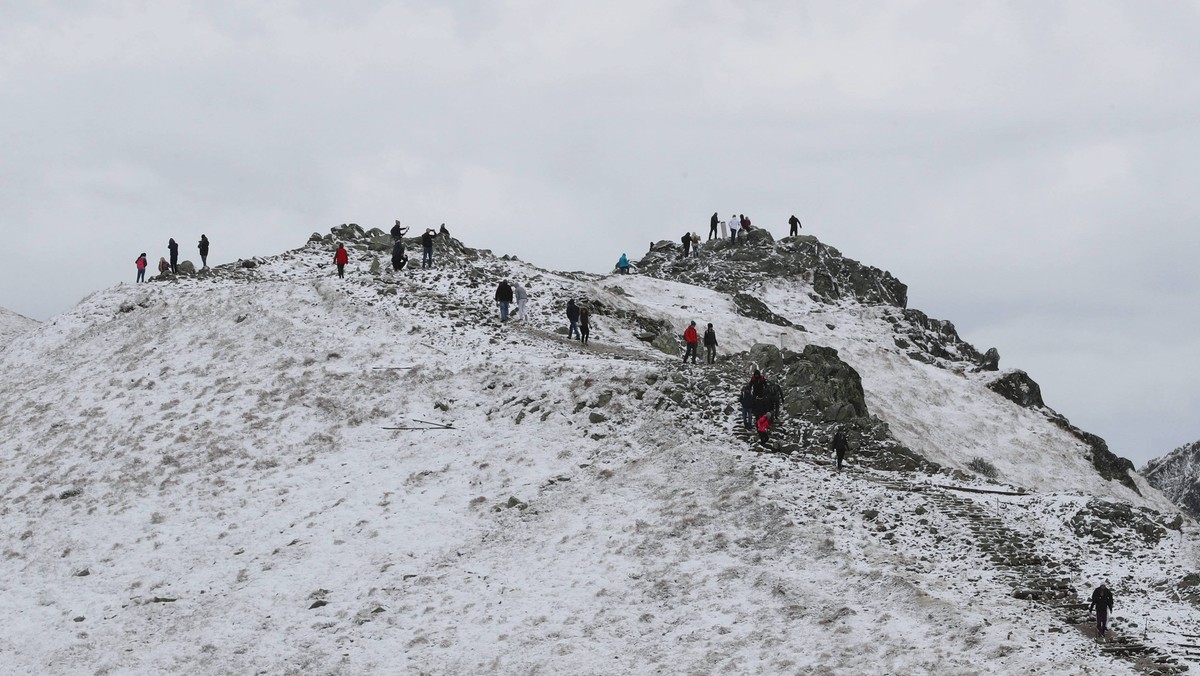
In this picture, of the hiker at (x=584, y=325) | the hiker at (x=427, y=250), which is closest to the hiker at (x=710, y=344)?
the hiker at (x=584, y=325)

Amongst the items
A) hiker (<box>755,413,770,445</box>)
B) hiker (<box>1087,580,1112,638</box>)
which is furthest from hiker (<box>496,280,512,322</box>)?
hiker (<box>1087,580,1112,638</box>)

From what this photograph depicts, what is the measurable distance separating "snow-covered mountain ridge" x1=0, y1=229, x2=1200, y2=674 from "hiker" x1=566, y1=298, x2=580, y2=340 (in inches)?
41.4

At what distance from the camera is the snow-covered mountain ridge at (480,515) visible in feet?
75.7

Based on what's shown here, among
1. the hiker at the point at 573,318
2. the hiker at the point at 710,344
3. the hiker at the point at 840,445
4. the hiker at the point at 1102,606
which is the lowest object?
the hiker at the point at 1102,606

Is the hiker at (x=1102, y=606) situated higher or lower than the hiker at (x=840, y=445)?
lower

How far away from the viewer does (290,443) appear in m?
33.7

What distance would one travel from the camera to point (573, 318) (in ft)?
136

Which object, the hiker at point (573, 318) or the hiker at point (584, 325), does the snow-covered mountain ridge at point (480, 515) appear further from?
the hiker at point (573, 318)

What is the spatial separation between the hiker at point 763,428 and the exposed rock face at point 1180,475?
2949cm

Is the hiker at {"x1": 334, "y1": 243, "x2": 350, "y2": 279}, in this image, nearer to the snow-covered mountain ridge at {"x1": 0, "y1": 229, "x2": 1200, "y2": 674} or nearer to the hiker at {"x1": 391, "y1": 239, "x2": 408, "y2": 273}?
the snow-covered mountain ridge at {"x1": 0, "y1": 229, "x2": 1200, "y2": 674}

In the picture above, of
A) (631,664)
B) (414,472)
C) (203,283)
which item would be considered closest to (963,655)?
(631,664)

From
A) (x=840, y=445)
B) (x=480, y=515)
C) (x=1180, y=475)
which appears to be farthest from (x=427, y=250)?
(x=1180, y=475)

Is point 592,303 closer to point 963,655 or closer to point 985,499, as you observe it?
point 985,499

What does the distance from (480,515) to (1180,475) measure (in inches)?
1511
